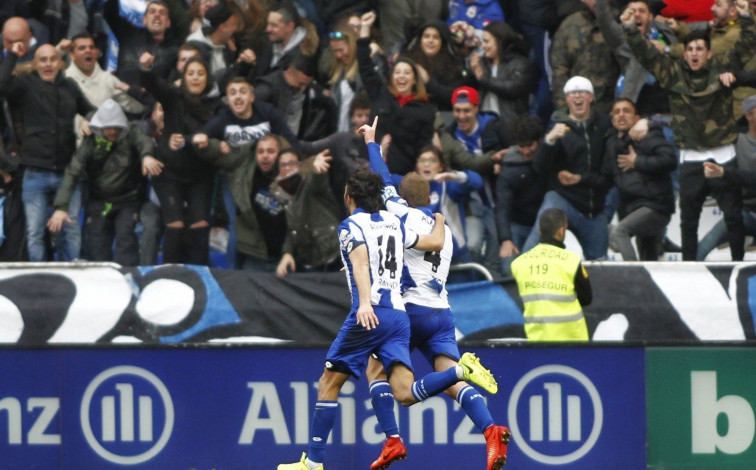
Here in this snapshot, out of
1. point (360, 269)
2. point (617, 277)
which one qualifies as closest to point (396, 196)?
point (360, 269)

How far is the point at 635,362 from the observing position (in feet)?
28.6

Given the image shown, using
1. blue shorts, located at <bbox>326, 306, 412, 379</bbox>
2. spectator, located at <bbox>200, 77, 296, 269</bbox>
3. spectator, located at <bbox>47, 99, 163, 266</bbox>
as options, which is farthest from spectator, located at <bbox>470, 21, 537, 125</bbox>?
blue shorts, located at <bbox>326, 306, 412, 379</bbox>

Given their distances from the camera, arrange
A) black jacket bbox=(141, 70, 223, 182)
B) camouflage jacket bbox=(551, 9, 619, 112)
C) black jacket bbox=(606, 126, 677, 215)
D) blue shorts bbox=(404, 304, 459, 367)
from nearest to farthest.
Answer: blue shorts bbox=(404, 304, 459, 367) < black jacket bbox=(606, 126, 677, 215) < black jacket bbox=(141, 70, 223, 182) < camouflage jacket bbox=(551, 9, 619, 112)

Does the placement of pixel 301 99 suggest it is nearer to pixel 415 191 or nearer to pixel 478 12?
pixel 478 12

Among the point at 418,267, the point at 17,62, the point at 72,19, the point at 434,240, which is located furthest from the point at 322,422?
the point at 72,19

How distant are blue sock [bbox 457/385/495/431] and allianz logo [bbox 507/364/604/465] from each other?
0.74m

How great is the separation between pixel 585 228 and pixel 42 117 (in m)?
5.00

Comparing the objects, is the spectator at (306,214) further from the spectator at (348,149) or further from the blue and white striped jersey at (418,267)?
the blue and white striped jersey at (418,267)

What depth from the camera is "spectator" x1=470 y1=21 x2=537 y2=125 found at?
1240cm

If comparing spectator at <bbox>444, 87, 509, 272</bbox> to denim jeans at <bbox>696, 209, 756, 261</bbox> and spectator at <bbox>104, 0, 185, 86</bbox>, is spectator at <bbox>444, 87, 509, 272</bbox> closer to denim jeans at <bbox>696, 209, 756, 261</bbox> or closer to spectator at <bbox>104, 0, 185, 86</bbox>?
denim jeans at <bbox>696, 209, 756, 261</bbox>

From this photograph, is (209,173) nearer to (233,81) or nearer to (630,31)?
(233,81)

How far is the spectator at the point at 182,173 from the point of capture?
1205 centimetres

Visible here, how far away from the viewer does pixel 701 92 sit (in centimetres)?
1158

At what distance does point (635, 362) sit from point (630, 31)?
150 inches
